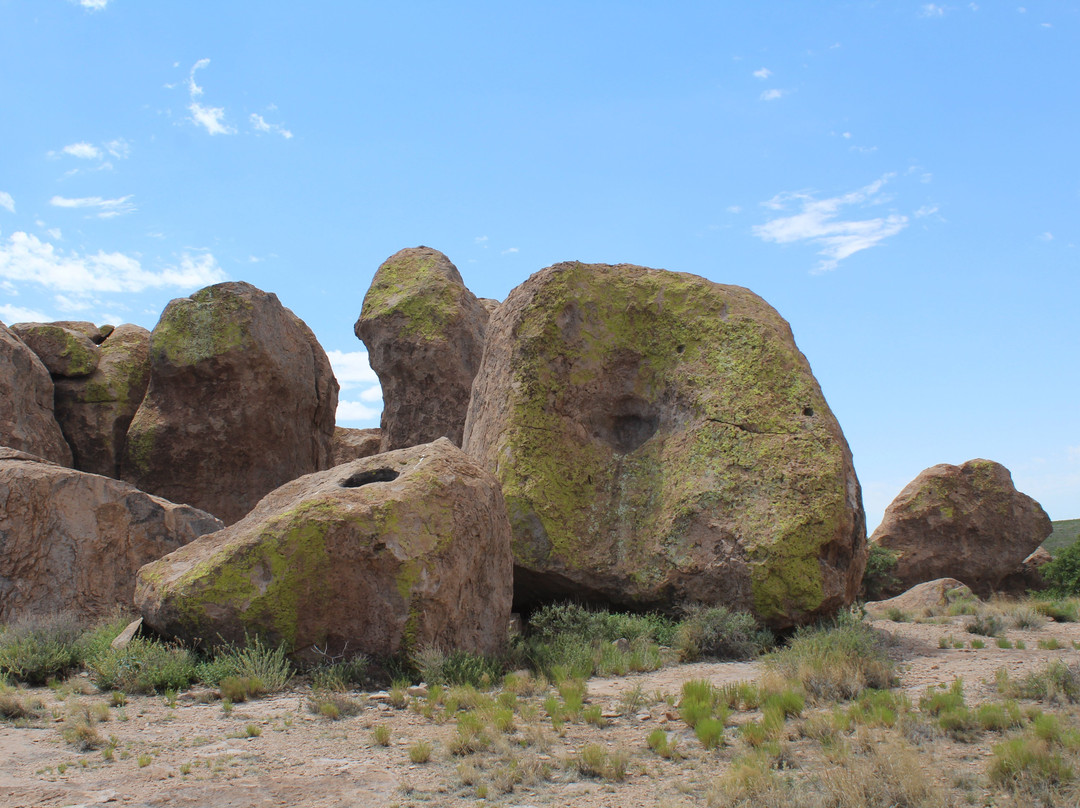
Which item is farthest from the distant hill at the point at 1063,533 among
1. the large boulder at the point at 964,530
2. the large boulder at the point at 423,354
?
the large boulder at the point at 423,354

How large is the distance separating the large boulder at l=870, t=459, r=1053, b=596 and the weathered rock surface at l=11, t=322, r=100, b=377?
20396 mm

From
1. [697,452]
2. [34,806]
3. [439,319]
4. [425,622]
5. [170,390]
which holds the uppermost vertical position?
[439,319]

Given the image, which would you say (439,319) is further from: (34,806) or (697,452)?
(34,806)

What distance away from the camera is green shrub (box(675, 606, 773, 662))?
391 inches

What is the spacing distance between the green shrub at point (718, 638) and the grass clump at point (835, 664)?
33 centimetres

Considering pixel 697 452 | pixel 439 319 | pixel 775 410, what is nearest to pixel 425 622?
pixel 697 452

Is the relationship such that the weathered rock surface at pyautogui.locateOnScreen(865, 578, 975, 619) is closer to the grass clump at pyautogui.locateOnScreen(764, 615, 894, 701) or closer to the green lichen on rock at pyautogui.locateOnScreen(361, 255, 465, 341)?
the grass clump at pyautogui.locateOnScreen(764, 615, 894, 701)

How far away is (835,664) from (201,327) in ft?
53.4

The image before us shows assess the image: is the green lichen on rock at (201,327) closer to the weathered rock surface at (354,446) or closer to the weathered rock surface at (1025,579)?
the weathered rock surface at (354,446)

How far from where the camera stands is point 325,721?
6836 millimetres

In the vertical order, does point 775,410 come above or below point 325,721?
above

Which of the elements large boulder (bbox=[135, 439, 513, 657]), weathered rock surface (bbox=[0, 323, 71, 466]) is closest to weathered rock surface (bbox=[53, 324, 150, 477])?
weathered rock surface (bbox=[0, 323, 71, 466])

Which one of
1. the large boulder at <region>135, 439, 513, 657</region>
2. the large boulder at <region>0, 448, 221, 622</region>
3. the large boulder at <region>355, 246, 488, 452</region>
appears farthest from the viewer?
the large boulder at <region>355, 246, 488, 452</region>

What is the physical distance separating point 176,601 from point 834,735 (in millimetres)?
5789
